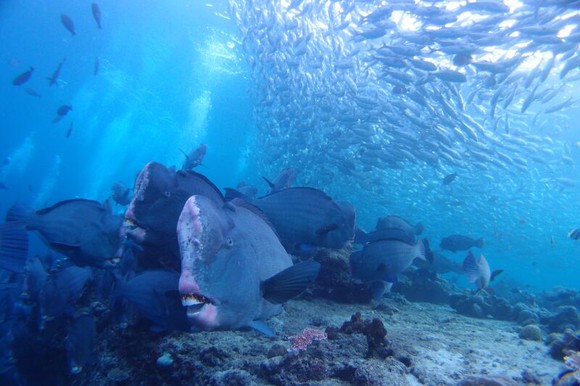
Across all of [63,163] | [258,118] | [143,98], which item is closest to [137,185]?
[258,118]

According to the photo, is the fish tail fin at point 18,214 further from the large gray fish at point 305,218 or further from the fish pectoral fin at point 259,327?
the fish pectoral fin at point 259,327

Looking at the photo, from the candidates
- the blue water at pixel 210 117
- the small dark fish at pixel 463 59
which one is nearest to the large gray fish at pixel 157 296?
the small dark fish at pixel 463 59

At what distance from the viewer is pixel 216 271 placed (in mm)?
1344

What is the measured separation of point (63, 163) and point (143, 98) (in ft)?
184

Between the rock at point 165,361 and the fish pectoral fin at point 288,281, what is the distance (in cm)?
133

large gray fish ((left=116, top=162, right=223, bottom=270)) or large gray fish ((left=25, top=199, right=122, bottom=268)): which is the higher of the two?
large gray fish ((left=116, top=162, right=223, bottom=270))

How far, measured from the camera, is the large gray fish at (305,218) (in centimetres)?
308

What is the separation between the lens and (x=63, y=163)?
86.6 meters

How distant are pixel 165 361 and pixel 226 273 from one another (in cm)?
156

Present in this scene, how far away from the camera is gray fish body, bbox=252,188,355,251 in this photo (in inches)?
121

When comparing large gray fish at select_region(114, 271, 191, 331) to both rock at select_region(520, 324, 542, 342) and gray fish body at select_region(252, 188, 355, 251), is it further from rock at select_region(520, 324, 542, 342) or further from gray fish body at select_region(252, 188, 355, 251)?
rock at select_region(520, 324, 542, 342)

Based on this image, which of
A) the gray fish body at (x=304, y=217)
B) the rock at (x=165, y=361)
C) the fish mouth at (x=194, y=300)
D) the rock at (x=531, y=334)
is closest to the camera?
the fish mouth at (x=194, y=300)

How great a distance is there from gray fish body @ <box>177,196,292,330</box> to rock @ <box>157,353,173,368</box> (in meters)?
1.18

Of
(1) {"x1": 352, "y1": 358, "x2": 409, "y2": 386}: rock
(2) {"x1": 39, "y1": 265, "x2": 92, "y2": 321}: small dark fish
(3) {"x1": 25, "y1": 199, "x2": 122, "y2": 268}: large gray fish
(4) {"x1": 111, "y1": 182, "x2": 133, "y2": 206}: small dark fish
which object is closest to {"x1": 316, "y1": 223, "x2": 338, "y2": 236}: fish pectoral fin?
(1) {"x1": 352, "y1": 358, "x2": 409, "y2": 386}: rock
